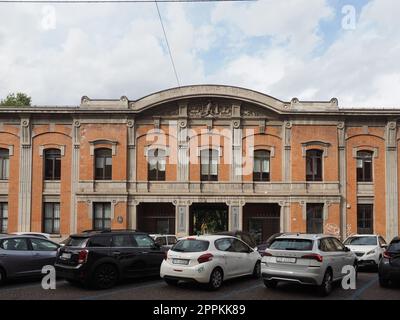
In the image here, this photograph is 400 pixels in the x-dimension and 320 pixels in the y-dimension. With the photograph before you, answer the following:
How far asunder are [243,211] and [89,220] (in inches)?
376

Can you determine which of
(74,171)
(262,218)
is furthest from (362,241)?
(74,171)

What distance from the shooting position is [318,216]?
95.1 feet

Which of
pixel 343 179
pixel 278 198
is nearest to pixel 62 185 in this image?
pixel 278 198

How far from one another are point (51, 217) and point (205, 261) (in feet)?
62.9

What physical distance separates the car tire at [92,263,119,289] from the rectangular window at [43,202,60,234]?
16.9 meters

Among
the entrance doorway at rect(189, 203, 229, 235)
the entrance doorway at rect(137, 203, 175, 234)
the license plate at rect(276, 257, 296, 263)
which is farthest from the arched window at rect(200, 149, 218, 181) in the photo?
the license plate at rect(276, 257, 296, 263)

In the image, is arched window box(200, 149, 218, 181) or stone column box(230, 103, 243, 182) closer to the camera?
stone column box(230, 103, 243, 182)

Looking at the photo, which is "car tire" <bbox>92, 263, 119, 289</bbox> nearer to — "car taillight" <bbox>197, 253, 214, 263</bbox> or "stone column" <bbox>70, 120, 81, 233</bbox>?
"car taillight" <bbox>197, 253, 214, 263</bbox>

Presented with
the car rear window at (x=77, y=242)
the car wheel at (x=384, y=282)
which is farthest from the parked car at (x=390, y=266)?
the car rear window at (x=77, y=242)

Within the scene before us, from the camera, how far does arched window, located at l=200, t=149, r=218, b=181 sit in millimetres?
29406

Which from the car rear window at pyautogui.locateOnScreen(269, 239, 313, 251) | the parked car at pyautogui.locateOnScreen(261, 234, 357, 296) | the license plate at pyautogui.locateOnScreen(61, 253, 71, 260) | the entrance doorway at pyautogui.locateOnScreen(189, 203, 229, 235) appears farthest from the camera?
the entrance doorway at pyautogui.locateOnScreen(189, 203, 229, 235)

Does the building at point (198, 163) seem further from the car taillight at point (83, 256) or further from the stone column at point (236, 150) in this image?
the car taillight at point (83, 256)
